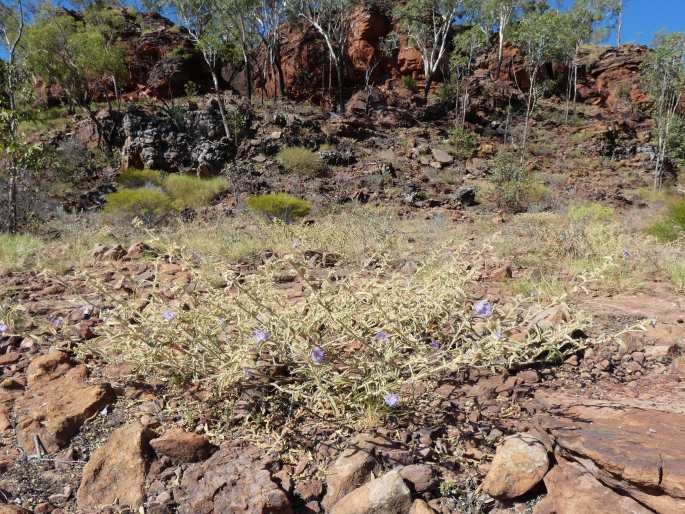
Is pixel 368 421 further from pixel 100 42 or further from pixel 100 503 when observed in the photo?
pixel 100 42

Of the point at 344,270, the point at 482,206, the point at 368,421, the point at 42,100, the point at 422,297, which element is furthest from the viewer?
the point at 42,100

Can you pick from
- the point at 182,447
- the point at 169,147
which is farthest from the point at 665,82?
the point at 182,447

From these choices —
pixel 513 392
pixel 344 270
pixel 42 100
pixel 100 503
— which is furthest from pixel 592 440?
pixel 42 100

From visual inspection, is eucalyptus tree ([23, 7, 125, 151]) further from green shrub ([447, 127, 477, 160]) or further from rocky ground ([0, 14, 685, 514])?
rocky ground ([0, 14, 685, 514])

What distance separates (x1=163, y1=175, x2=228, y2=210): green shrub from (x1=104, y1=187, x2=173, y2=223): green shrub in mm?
689

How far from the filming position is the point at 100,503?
1.30m

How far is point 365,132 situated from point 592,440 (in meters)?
18.6

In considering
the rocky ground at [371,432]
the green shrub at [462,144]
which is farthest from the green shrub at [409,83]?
the rocky ground at [371,432]

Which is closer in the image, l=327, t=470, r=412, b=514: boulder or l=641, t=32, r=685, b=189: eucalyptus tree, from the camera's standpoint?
l=327, t=470, r=412, b=514: boulder

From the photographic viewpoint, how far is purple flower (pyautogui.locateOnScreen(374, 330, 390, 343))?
1.64 meters

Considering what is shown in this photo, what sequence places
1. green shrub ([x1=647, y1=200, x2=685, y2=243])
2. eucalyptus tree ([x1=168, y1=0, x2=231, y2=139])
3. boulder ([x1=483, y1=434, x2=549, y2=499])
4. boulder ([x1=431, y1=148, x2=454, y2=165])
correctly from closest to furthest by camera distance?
1. boulder ([x1=483, y1=434, x2=549, y2=499])
2. green shrub ([x1=647, y1=200, x2=685, y2=243])
3. boulder ([x1=431, y1=148, x2=454, y2=165])
4. eucalyptus tree ([x1=168, y1=0, x2=231, y2=139])

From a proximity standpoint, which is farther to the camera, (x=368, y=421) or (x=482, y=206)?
(x=482, y=206)

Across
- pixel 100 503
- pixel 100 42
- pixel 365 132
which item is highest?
pixel 100 42

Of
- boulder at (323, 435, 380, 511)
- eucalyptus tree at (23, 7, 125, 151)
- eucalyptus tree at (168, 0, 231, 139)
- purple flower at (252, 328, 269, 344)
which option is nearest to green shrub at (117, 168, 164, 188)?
eucalyptus tree at (23, 7, 125, 151)
